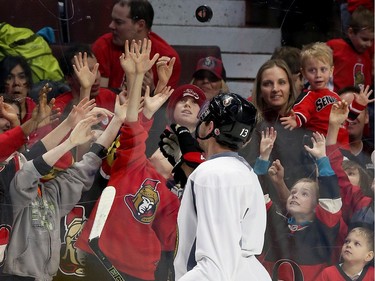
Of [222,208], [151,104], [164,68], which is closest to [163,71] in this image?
[164,68]

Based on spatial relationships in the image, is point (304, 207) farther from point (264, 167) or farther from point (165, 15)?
point (165, 15)

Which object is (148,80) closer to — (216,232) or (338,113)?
(338,113)

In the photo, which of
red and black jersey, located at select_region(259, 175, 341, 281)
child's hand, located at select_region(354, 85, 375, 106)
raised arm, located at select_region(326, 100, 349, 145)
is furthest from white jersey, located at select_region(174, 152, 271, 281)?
child's hand, located at select_region(354, 85, 375, 106)

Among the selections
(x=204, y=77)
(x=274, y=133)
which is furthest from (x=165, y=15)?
(x=274, y=133)

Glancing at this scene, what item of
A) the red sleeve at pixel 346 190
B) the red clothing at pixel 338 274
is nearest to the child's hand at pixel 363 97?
the red sleeve at pixel 346 190

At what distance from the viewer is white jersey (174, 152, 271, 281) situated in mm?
Answer: 3332

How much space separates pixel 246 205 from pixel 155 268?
1142 mm

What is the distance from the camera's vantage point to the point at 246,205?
11.2 feet

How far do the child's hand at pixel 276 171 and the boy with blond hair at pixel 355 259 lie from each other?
36 centimetres

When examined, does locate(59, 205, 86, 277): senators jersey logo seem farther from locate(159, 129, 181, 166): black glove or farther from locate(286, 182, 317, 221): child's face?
locate(286, 182, 317, 221): child's face

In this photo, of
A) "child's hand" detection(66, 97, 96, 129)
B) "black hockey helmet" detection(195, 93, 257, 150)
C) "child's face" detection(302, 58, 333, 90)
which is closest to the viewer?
"black hockey helmet" detection(195, 93, 257, 150)

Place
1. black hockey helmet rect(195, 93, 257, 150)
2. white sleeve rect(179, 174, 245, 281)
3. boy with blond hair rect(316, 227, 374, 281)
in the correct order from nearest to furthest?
1. white sleeve rect(179, 174, 245, 281)
2. black hockey helmet rect(195, 93, 257, 150)
3. boy with blond hair rect(316, 227, 374, 281)

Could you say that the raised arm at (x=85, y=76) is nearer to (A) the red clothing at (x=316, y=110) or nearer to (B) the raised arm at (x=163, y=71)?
(B) the raised arm at (x=163, y=71)

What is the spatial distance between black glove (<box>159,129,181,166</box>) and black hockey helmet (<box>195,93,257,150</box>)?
0.88m
